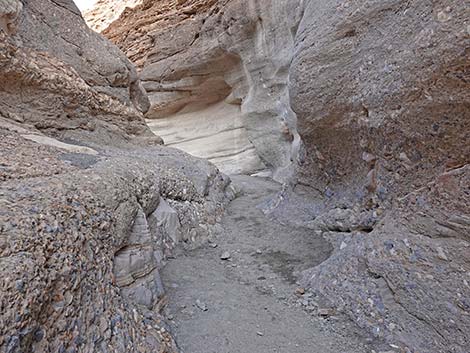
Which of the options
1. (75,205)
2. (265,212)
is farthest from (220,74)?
(75,205)

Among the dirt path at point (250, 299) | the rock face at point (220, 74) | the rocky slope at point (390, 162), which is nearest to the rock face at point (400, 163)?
the rocky slope at point (390, 162)

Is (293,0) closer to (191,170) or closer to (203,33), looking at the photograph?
(203,33)

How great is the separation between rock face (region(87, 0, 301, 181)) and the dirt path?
439 centimetres

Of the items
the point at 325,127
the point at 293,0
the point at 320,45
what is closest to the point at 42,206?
the point at 325,127

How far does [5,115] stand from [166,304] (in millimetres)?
3551

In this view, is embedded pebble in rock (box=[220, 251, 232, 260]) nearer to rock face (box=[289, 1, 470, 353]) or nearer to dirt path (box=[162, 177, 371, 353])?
dirt path (box=[162, 177, 371, 353])

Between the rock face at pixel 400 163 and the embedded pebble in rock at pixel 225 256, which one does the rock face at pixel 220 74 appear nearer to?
the rock face at pixel 400 163

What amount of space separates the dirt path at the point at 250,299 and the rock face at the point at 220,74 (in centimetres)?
439

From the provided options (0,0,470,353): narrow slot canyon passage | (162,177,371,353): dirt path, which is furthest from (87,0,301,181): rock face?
(162,177,371,353): dirt path

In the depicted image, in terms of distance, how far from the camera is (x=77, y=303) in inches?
65.9

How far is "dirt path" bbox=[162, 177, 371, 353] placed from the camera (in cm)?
224

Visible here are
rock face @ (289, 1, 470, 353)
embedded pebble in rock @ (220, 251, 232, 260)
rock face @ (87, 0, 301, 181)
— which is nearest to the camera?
rock face @ (289, 1, 470, 353)

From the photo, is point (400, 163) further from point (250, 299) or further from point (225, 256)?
point (225, 256)

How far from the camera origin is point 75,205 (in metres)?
2.10
